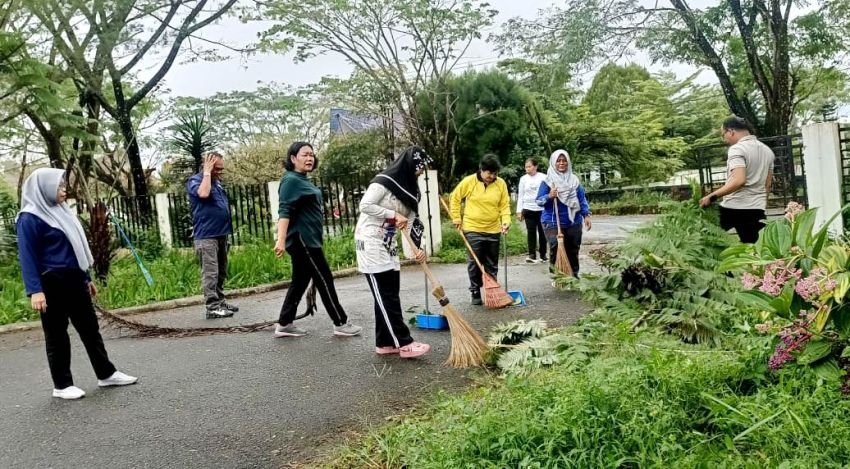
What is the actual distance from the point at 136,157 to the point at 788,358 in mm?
14919

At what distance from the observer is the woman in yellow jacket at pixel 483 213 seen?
682 centimetres

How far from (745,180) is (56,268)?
17.8 feet

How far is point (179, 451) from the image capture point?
3.42 meters

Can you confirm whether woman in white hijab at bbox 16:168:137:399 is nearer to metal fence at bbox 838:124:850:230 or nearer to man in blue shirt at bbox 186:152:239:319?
man in blue shirt at bbox 186:152:239:319

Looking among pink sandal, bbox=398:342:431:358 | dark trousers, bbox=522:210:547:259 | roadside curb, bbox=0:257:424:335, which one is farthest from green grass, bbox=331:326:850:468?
dark trousers, bbox=522:210:547:259

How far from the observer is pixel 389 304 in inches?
191

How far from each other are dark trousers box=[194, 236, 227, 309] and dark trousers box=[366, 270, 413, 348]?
9.24ft

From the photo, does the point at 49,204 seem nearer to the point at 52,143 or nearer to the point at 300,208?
the point at 300,208

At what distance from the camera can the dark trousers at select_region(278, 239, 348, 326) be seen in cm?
566

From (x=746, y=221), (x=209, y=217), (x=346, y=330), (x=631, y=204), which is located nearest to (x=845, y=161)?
(x=746, y=221)

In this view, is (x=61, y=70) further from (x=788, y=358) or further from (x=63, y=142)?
(x=788, y=358)

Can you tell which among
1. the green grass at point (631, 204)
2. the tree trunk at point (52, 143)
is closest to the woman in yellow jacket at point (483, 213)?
the tree trunk at point (52, 143)

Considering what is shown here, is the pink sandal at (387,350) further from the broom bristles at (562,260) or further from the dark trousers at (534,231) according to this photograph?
the dark trousers at (534,231)

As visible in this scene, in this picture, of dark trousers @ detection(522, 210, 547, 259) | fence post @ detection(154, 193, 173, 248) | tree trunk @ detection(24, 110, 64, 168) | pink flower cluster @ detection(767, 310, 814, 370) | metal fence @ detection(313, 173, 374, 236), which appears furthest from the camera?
tree trunk @ detection(24, 110, 64, 168)
